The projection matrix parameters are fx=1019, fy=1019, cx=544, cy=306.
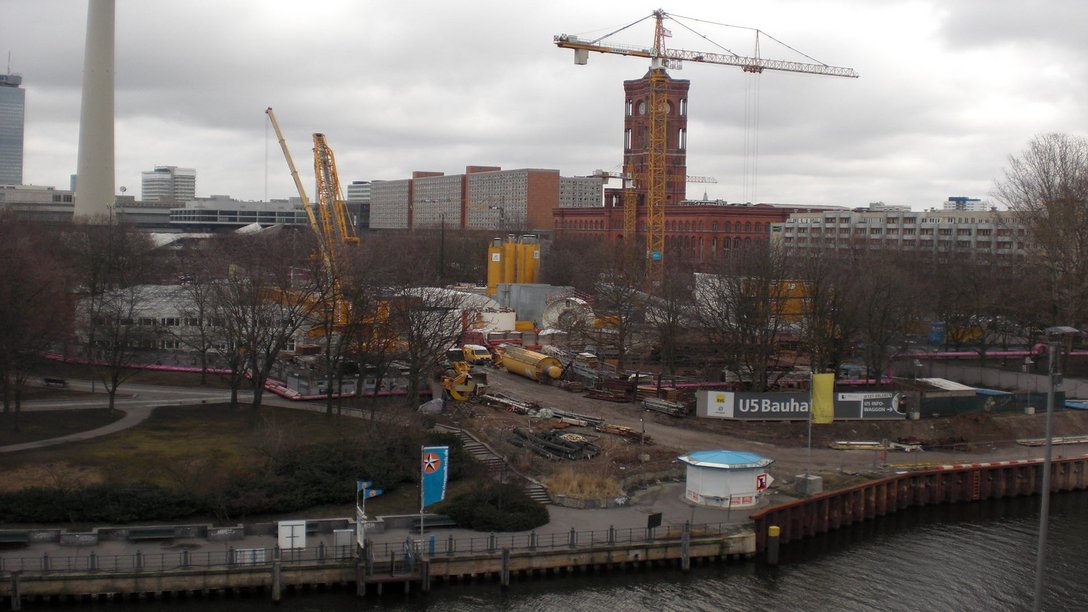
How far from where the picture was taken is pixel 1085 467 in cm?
3772

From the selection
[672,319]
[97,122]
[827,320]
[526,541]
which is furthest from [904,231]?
[526,541]

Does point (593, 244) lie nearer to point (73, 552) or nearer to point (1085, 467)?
point (1085, 467)

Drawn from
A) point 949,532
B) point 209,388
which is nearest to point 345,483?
point 209,388

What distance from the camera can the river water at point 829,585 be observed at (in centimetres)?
2394

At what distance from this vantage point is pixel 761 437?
38.1 metres

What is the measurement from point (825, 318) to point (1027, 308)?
16.6m

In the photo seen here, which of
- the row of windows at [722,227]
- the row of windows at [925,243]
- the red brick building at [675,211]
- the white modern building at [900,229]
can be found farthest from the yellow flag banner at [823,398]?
the row of windows at [722,227]

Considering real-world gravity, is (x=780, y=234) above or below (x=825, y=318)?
above

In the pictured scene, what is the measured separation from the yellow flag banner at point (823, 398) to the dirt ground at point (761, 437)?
900mm

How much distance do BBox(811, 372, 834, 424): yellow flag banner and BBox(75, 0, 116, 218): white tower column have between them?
7334cm

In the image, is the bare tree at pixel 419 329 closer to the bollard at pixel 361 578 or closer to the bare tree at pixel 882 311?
the bollard at pixel 361 578

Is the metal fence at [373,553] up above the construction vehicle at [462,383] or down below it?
below

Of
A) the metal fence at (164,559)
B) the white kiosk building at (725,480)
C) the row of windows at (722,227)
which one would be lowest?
the metal fence at (164,559)

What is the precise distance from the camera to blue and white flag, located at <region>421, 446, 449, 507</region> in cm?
2567
